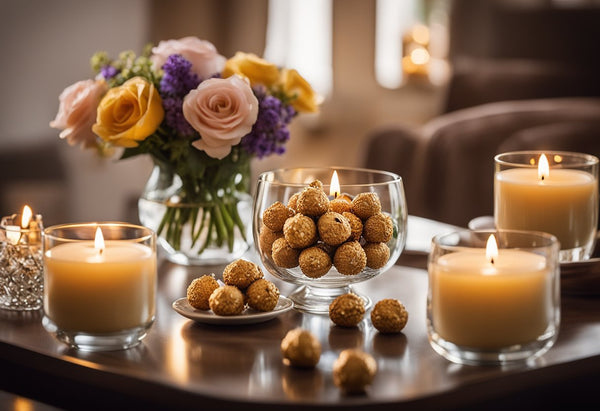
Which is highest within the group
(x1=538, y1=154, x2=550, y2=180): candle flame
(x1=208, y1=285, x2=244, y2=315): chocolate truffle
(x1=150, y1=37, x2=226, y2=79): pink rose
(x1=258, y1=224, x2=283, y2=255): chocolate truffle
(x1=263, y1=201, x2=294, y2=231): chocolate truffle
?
(x1=150, y1=37, x2=226, y2=79): pink rose

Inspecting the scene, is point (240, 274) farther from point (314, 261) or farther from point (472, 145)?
point (472, 145)

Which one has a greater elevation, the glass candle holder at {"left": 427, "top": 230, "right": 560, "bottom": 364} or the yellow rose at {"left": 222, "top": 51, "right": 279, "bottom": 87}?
the yellow rose at {"left": 222, "top": 51, "right": 279, "bottom": 87}

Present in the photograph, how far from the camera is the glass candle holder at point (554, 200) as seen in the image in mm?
1277

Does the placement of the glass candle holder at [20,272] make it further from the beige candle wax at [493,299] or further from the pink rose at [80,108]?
the beige candle wax at [493,299]

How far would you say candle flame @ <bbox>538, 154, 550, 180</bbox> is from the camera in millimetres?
1295

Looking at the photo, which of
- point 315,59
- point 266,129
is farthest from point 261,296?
point 315,59

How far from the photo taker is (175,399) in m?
0.89

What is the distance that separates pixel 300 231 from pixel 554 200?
0.42 metres

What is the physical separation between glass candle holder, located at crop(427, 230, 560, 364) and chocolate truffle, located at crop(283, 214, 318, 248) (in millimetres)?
182

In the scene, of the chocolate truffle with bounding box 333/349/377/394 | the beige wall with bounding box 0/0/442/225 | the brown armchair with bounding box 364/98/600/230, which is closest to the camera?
the chocolate truffle with bounding box 333/349/377/394

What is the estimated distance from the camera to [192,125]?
133 centimetres

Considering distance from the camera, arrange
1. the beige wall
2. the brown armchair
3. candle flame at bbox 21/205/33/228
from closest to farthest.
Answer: candle flame at bbox 21/205/33/228, the beige wall, the brown armchair

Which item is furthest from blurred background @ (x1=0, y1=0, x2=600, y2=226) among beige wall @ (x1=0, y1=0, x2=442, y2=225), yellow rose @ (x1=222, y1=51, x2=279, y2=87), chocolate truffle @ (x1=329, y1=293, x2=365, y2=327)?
chocolate truffle @ (x1=329, y1=293, x2=365, y2=327)

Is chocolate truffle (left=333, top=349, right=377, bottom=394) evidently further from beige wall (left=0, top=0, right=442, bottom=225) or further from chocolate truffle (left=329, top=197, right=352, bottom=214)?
beige wall (left=0, top=0, right=442, bottom=225)
